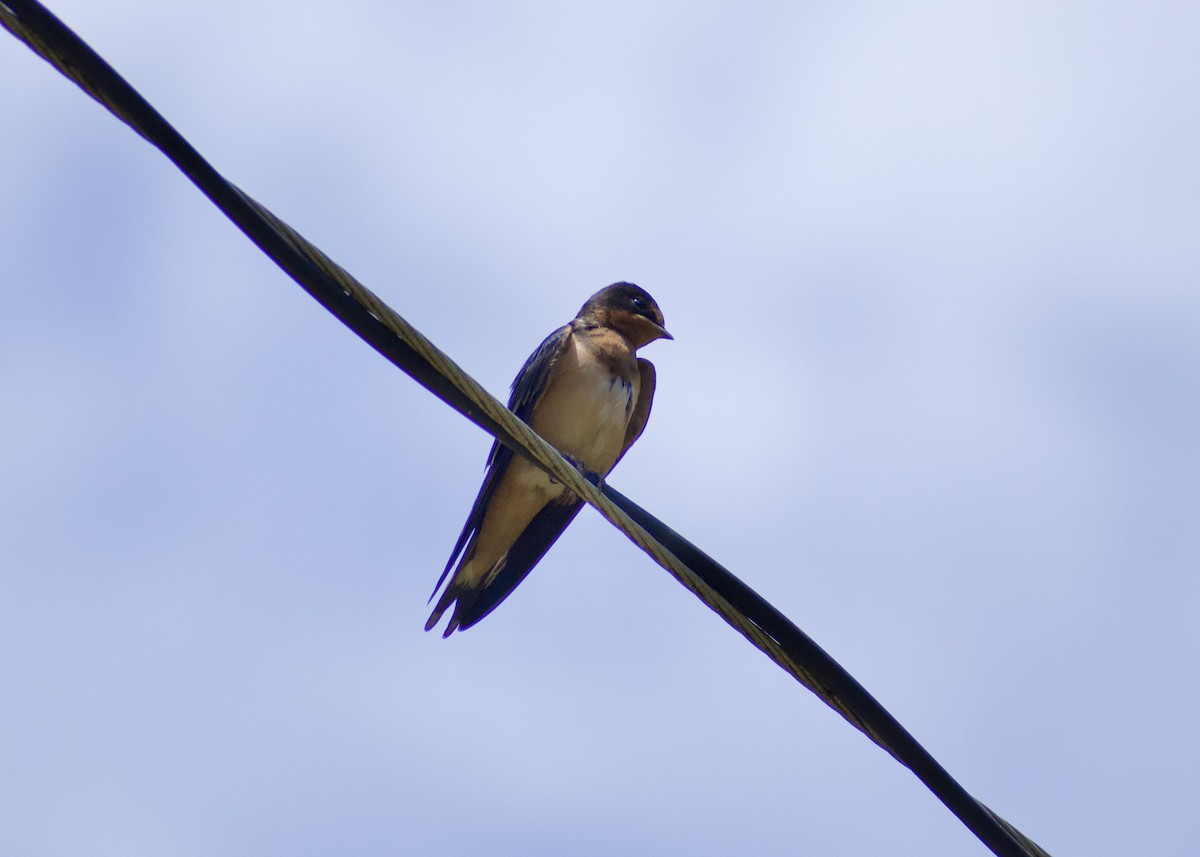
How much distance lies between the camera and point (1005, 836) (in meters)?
2.98

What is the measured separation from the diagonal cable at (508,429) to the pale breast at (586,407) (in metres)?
3.99

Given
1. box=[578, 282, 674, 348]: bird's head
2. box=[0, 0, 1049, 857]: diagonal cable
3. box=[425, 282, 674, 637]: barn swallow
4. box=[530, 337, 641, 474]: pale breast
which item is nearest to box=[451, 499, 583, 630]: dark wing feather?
box=[425, 282, 674, 637]: barn swallow

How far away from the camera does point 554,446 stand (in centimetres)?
763

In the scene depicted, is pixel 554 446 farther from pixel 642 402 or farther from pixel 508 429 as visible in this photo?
pixel 508 429

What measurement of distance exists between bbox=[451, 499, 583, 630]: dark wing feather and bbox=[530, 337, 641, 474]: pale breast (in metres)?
0.33

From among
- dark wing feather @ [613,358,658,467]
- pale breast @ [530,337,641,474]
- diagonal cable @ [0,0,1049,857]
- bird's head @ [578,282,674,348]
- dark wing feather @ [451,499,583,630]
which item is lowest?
diagonal cable @ [0,0,1049,857]

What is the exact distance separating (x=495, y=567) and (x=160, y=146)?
5252mm

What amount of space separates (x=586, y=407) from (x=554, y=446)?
33 centimetres

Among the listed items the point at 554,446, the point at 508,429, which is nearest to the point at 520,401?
the point at 554,446

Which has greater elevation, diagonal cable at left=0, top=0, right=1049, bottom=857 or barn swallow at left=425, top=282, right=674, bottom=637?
barn swallow at left=425, top=282, right=674, bottom=637

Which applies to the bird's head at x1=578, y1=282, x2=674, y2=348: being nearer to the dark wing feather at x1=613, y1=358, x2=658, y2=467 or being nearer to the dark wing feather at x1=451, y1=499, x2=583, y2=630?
the dark wing feather at x1=613, y1=358, x2=658, y2=467

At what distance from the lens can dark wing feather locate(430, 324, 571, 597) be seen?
284 inches

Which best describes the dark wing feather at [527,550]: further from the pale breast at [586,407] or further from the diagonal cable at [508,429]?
the diagonal cable at [508,429]

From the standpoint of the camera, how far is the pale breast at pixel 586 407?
749 cm
